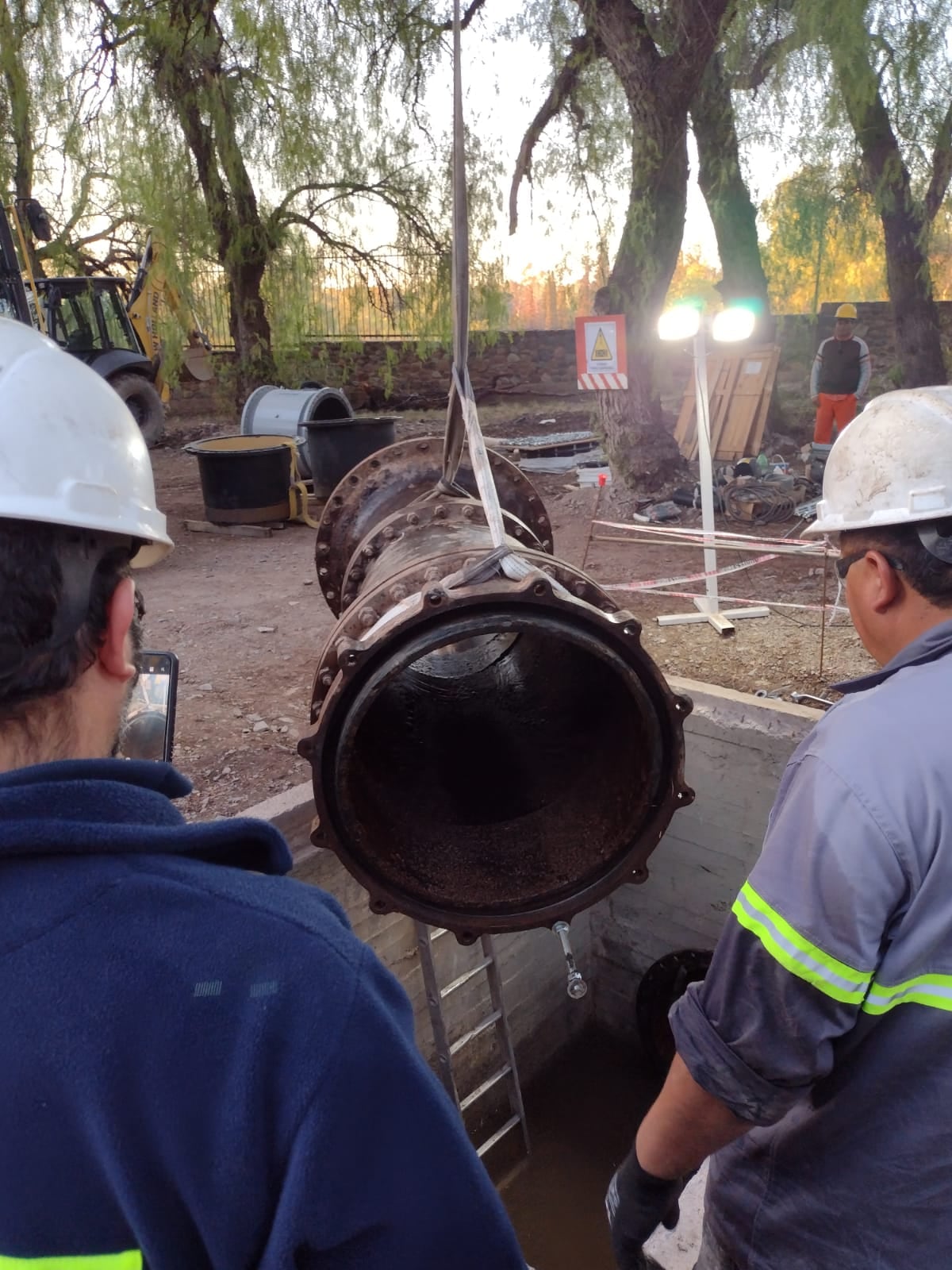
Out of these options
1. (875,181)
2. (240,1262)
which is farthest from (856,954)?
(875,181)

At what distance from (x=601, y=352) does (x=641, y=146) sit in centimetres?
221

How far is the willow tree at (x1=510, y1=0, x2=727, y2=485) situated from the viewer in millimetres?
7855

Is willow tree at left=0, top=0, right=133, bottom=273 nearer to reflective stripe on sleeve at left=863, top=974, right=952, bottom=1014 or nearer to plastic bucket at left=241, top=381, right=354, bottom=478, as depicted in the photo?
plastic bucket at left=241, top=381, right=354, bottom=478

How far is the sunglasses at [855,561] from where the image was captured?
139cm

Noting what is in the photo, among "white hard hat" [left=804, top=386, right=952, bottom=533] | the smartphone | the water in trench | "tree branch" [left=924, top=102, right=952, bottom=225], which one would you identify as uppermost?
"tree branch" [left=924, top=102, right=952, bottom=225]

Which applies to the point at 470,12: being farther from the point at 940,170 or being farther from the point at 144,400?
the point at 144,400

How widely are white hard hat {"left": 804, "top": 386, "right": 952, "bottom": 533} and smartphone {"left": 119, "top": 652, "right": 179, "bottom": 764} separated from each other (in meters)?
1.18

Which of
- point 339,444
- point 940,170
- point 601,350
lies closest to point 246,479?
point 339,444

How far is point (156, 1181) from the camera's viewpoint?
0.70 meters

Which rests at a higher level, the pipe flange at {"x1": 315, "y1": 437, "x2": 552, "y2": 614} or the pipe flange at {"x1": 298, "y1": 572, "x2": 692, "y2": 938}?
the pipe flange at {"x1": 315, "y1": 437, "x2": 552, "y2": 614}

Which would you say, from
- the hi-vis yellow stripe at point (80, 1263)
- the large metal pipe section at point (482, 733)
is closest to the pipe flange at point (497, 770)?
the large metal pipe section at point (482, 733)

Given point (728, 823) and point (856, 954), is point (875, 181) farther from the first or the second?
point (856, 954)

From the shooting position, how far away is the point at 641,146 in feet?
27.2

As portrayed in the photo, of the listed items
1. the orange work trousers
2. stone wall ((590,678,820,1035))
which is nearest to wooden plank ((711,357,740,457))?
the orange work trousers
